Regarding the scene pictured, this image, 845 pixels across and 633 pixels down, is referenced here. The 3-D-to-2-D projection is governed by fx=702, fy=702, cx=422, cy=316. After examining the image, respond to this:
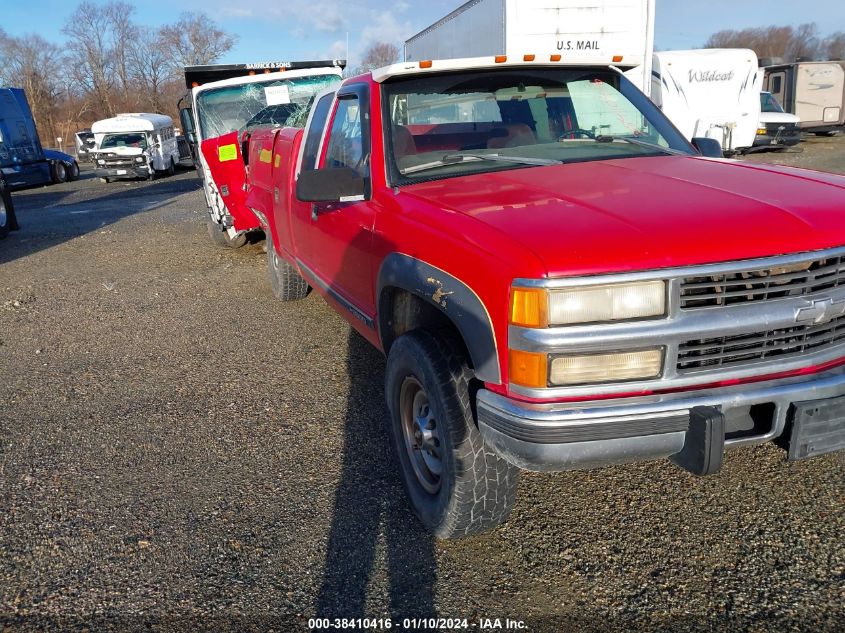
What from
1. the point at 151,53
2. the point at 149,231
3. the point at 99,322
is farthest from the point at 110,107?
the point at 99,322

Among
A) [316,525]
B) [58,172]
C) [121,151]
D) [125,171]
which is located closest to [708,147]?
[316,525]

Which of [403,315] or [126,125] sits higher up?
[126,125]

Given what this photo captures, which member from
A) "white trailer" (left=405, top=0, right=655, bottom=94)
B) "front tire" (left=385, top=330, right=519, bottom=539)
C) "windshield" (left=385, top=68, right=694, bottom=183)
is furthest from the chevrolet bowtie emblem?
"white trailer" (left=405, top=0, right=655, bottom=94)

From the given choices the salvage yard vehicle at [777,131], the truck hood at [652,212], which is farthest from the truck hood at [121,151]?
the truck hood at [652,212]

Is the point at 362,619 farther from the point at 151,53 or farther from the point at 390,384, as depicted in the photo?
the point at 151,53

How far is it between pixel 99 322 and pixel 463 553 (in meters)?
4.90

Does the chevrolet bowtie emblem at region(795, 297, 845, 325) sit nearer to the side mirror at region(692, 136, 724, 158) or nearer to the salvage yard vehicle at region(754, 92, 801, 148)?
the side mirror at region(692, 136, 724, 158)

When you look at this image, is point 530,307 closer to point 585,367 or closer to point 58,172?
point 585,367

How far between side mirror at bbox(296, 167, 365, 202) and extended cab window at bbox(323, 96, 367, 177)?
136 mm

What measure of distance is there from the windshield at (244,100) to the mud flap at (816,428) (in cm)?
884

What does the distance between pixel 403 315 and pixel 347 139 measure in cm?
126

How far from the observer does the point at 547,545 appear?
9.47ft

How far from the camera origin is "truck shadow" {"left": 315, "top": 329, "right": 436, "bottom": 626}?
2.61 m

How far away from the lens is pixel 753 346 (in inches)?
94.7
